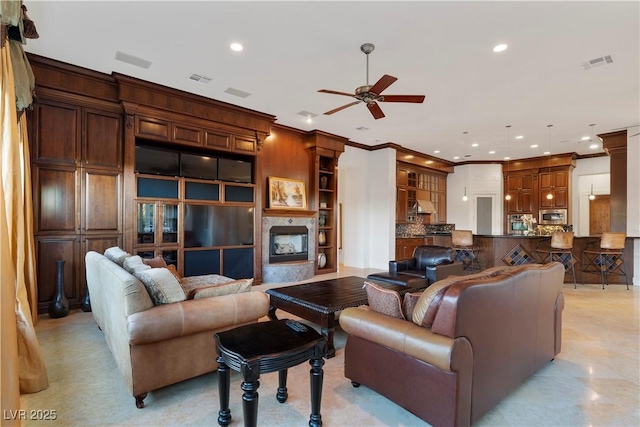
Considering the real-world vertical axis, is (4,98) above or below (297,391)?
above

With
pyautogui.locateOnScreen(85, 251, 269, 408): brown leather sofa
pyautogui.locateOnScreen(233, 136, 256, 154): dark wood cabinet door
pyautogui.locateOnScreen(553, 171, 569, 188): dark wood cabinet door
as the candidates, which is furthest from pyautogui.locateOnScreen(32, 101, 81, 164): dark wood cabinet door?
pyautogui.locateOnScreen(553, 171, 569, 188): dark wood cabinet door

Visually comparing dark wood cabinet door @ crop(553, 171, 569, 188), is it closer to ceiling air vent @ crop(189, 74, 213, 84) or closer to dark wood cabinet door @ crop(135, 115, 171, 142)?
ceiling air vent @ crop(189, 74, 213, 84)

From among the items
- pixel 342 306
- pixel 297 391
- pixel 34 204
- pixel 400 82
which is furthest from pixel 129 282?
pixel 400 82

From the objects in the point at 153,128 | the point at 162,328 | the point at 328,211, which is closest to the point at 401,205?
the point at 328,211

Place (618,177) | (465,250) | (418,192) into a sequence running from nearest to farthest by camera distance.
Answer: (618,177), (465,250), (418,192)

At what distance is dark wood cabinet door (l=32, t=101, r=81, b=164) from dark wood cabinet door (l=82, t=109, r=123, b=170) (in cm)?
10

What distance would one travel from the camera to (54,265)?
424 centimetres

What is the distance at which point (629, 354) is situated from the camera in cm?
313

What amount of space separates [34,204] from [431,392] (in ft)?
16.2

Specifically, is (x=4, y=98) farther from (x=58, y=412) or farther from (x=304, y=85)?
(x=304, y=85)

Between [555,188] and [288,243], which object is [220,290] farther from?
[555,188]

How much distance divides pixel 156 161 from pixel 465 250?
6.66 meters

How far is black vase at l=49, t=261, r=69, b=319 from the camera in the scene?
13.3 feet

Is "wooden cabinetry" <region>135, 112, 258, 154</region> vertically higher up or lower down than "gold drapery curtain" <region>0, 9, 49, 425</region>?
higher up
